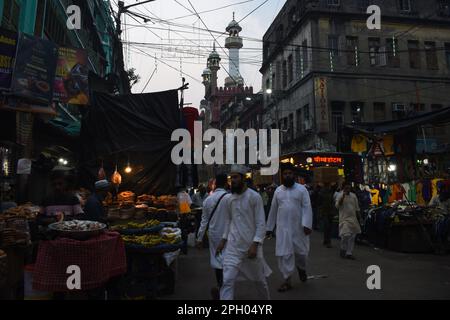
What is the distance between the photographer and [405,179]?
12523mm

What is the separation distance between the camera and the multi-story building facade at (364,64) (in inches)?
1032

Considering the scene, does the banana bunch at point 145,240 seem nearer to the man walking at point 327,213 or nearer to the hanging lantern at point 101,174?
the hanging lantern at point 101,174

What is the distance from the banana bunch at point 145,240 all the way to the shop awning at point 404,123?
322 inches

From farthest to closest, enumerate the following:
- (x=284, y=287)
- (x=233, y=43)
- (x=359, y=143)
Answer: (x=233, y=43)
(x=359, y=143)
(x=284, y=287)

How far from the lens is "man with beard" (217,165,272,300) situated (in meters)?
4.47

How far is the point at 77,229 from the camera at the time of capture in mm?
4410

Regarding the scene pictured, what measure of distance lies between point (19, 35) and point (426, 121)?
10460 mm

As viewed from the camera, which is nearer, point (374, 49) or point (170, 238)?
point (170, 238)

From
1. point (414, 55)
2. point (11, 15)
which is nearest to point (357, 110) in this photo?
point (414, 55)

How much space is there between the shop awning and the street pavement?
371 centimetres

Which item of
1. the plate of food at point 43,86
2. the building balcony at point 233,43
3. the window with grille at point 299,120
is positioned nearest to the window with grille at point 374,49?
the window with grille at point 299,120

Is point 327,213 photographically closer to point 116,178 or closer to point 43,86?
point 116,178

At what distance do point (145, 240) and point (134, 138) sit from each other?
13.1 ft
